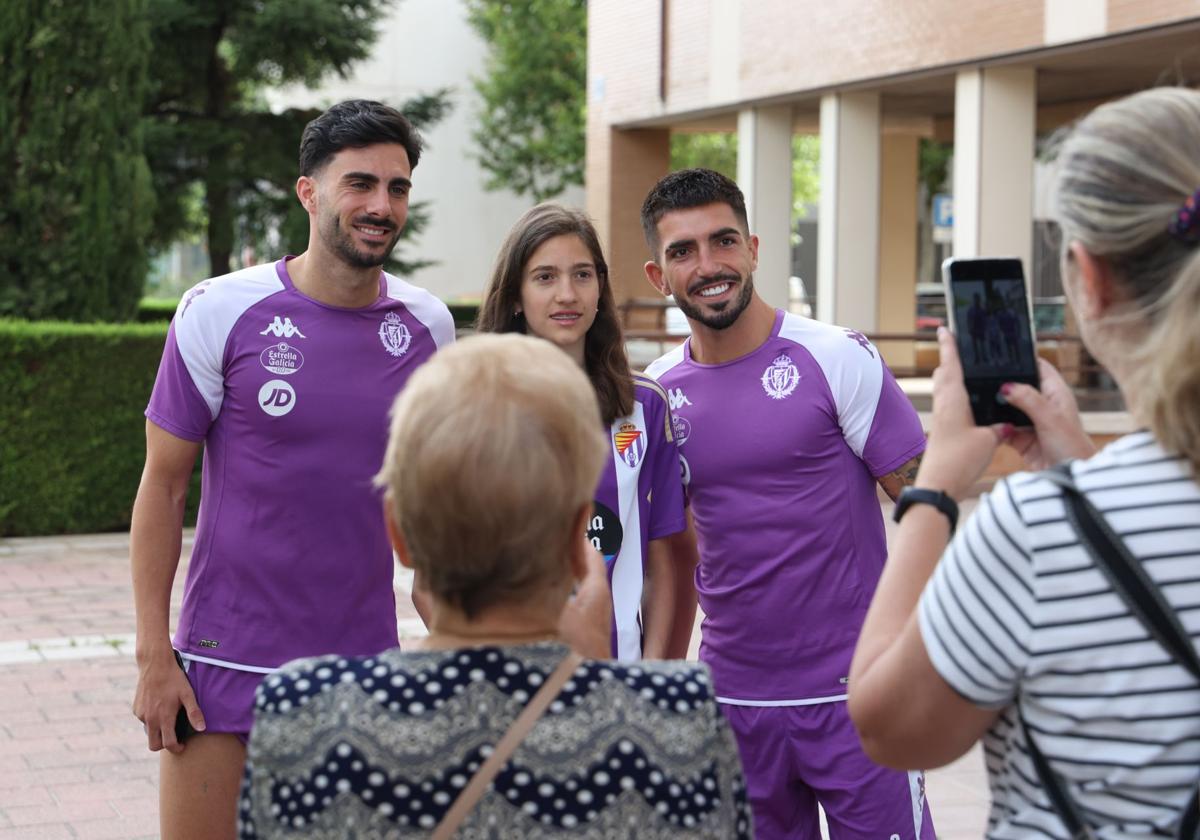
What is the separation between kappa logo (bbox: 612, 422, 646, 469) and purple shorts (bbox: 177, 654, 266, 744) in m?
0.93

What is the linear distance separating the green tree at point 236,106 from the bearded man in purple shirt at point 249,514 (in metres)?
18.2

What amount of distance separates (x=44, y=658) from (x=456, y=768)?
6.73 m

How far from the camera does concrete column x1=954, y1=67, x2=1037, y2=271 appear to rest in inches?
605

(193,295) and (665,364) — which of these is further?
(665,364)

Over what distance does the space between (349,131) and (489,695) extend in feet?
6.80

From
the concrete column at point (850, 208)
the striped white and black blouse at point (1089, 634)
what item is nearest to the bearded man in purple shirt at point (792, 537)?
the striped white and black blouse at point (1089, 634)

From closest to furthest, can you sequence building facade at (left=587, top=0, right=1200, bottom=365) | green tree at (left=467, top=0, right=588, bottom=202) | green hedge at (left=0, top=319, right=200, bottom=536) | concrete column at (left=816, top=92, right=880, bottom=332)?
green hedge at (left=0, top=319, right=200, bottom=536) < building facade at (left=587, top=0, right=1200, bottom=365) < concrete column at (left=816, top=92, right=880, bottom=332) < green tree at (left=467, top=0, right=588, bottom=202)

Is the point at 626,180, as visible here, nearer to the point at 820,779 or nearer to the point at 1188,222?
the point at 820,779

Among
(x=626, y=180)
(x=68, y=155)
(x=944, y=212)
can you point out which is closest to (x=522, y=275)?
(x=68, y=155)

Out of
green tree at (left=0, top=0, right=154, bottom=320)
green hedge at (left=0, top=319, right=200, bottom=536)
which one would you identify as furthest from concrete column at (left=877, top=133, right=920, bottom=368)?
green hedge at (left=0, top=319, right=200, bottom=536)

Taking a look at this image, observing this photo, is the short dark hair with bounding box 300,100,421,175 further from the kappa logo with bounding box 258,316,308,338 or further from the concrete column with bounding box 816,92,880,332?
the concrete column with bounding box 816,92,880,332

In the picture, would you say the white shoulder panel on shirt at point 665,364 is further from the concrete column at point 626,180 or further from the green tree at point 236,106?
the concrete column at point 626,180

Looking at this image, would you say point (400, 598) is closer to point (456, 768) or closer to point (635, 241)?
point (456, 768)

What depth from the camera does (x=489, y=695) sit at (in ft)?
5.90
